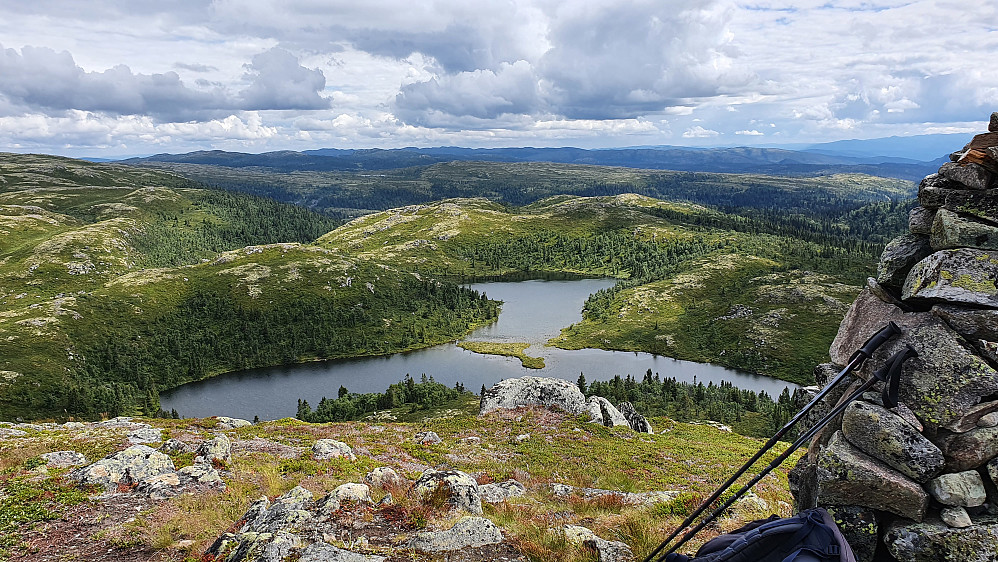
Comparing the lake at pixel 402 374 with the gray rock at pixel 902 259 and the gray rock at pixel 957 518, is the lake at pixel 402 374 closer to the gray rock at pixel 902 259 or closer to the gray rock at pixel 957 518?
the gray rock at pixel 902 259

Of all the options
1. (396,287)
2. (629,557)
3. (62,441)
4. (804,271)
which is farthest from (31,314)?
(804,271)

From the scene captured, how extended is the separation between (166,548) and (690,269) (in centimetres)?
20862

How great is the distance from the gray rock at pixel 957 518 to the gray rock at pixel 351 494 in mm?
15790

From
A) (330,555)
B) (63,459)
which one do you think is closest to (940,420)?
(330,555)

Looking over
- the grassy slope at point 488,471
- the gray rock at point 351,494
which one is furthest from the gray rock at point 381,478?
the gray rock at point 351,494

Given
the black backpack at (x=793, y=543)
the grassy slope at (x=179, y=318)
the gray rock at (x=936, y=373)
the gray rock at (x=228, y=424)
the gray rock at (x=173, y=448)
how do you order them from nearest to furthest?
the black backpack at (x=793, y=543) → the gray rock at (x=936, y=373) → the gray rock at (x=173, y=448) → the gray rock at (x=228, y=424) → the grassy slope at (x=179, y=318)

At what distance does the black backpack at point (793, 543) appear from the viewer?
6.59m

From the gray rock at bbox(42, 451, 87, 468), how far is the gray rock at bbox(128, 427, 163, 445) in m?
6.06

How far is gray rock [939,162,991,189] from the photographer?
9195 millimetres

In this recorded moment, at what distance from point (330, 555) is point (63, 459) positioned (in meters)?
19.8

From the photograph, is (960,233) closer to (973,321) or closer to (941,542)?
(973,321)

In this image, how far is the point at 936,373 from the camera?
841 centimetres

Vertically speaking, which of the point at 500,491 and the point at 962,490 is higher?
the point at 962,490

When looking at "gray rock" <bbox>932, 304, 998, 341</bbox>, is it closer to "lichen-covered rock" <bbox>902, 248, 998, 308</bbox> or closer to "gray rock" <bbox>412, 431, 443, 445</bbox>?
"lichen-covered rock" <bbox>902, 248, 998, 308</bbox>
